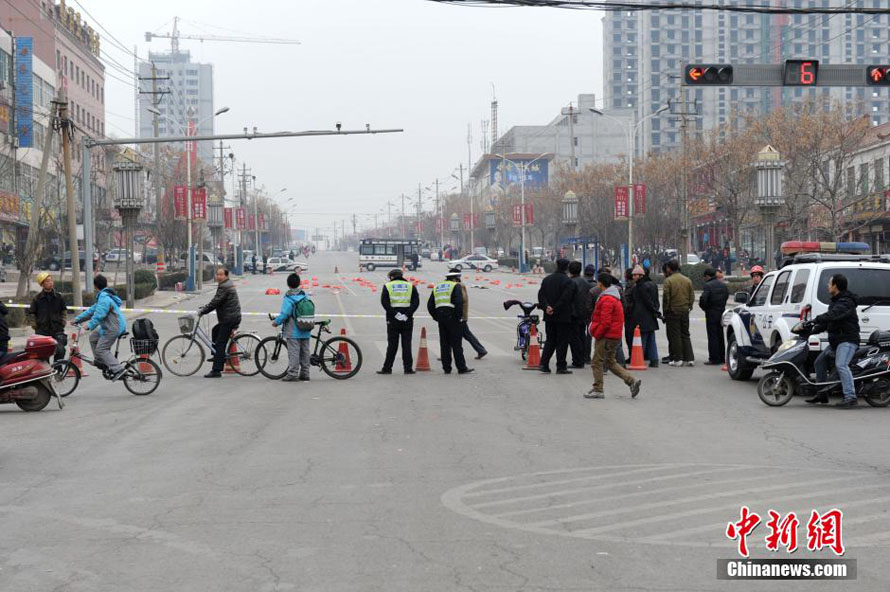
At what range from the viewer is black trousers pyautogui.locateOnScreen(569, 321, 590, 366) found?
59.9 ft

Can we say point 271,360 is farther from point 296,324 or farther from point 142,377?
point 142,377

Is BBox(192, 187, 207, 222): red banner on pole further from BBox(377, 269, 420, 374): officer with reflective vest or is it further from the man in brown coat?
the man in brown coat

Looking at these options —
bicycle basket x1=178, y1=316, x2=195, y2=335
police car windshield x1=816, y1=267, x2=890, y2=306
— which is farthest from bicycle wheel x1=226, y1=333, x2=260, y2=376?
police car windshield x1=816, y1=267, x2=890, y2=306

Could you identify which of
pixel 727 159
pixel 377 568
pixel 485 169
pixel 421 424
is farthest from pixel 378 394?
pixel 485 169

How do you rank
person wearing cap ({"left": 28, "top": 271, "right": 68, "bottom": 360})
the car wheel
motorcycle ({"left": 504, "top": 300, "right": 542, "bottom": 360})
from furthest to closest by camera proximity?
1. motorcycle ({"left": 504, "top": 300, "right": 542, "bottom": 360})
2. the car wheel
3. person wearing cap ({"left": 28, "top": 271, "right": 68, "bottom": 360})

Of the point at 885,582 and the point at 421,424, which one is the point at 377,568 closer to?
the point at 885,582

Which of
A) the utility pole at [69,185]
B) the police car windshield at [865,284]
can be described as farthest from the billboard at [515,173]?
the police car windshield at [865,284]

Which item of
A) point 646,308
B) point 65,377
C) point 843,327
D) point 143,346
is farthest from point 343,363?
point 843,327

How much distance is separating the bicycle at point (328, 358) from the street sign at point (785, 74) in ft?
27.8

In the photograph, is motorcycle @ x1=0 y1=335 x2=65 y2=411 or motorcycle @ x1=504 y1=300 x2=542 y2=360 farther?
motorcycle @ x1=504 y1=300 x2=542 y2=360

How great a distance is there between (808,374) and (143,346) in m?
9.10

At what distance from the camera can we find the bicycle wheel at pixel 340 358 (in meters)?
17.4

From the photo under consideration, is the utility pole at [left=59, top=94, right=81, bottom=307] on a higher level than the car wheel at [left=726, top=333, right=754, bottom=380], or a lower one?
higher

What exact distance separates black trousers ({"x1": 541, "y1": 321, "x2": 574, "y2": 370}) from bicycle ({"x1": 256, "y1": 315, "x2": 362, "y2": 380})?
120 inches
